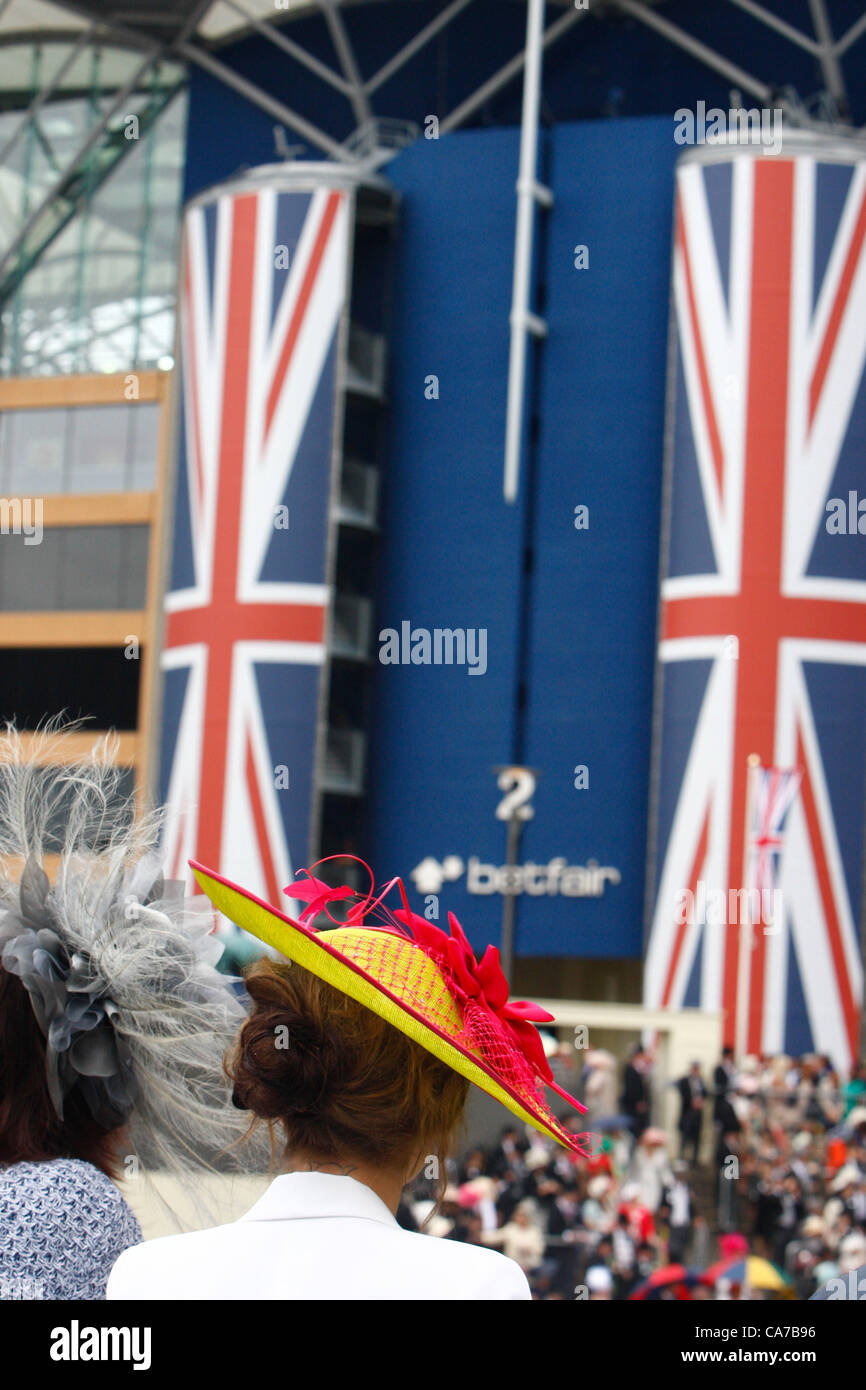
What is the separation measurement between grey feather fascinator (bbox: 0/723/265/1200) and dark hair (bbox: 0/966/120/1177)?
0.07 feet

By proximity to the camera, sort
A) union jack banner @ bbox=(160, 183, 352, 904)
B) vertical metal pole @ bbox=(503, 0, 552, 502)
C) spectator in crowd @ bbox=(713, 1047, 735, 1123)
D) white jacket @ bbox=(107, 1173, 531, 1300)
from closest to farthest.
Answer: white jacket @ bbox=(107, 1173, 531, 1300) < spectator in crowd @ bbox=(713, 1047, 735, 1123) < vertical metal pole @ bbox=(503, 0, 552, 502) < union jack banner @ bbox=(160, 183, 352, 904)

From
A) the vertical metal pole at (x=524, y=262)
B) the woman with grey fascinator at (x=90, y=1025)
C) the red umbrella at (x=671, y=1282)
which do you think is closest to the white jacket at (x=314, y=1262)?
the woman with grey fascinator at (x=90, y=1025)

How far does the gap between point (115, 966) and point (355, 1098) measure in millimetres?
606

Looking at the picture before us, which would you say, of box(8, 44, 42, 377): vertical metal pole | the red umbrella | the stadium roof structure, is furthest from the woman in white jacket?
box(8, 44, 42, 377): vertical metal pole

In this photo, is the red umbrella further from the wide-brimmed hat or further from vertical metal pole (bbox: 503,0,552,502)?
vertical metal pole (bbox: 503,0,552,502)

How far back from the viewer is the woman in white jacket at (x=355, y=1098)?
198cm

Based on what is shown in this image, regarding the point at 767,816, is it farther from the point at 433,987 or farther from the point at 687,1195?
the point at 433,987

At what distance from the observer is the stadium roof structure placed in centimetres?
3769

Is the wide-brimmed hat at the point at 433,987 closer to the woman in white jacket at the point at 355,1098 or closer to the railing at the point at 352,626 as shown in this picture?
the woman in white jacket at the point at 355,1098

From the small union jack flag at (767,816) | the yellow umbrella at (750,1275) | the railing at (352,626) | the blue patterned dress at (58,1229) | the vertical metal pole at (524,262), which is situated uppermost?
the vertical metal pole at (524,262)

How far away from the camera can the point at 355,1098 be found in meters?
2.08

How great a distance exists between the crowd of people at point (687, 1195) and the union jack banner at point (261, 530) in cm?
1374

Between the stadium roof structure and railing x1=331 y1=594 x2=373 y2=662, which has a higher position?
the stadium roof structure
